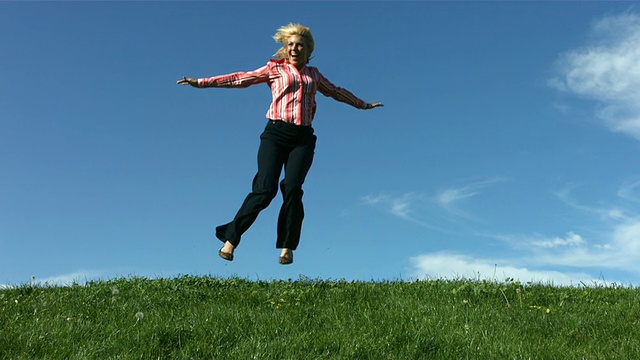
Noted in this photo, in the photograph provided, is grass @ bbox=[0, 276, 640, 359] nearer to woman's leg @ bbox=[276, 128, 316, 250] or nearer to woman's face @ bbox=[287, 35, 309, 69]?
woman's leg @ bbox=[276, 128, 316, 250]

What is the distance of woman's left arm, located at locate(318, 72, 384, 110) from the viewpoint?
1163cm

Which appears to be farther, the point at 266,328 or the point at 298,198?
the point at 298,198

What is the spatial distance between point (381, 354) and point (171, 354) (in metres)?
2.11

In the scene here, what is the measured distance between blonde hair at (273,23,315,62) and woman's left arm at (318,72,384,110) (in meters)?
→ 0.59

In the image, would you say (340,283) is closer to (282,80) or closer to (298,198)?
(298,198)

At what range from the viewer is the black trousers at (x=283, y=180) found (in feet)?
35.7

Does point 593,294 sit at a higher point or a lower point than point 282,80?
lower

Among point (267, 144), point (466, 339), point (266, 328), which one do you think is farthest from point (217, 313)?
point (267, 144)

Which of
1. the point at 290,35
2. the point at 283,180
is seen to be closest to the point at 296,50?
the point at 290,35

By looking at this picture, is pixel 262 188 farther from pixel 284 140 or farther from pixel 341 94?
pixel 341 94

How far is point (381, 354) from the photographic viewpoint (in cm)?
658

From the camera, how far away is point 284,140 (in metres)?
10.9

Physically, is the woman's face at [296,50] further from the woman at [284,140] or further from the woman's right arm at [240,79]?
the woman's right arm at [240,79]

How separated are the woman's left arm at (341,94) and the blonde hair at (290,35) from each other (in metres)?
0.59
